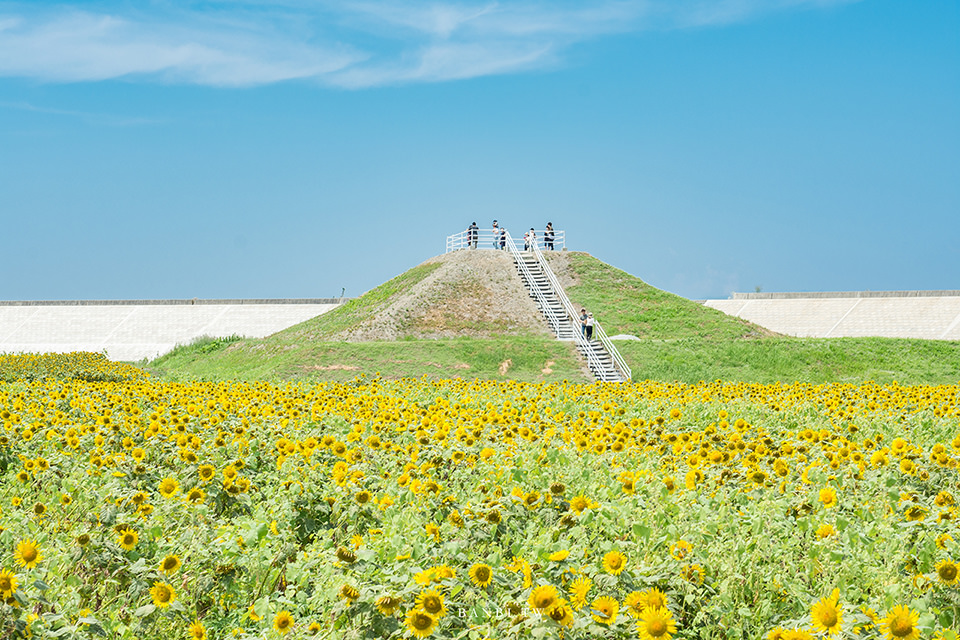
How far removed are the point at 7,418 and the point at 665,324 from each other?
103ft

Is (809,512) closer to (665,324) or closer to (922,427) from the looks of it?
(922,427)

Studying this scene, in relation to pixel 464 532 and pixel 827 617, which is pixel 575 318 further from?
pixel 827 617

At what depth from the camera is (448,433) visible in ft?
26.3

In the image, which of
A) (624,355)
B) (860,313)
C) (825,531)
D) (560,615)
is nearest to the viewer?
(560,615)

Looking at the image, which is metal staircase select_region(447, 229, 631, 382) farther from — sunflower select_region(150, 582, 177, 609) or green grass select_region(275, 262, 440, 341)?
sunflower select_region(150, 582, 177, 609)

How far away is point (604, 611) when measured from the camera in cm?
351

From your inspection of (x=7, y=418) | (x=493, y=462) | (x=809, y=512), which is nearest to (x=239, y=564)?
(x=493, y=462)

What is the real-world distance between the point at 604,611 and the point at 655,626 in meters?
0.24

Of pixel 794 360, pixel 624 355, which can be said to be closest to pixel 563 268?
pixel 624 355

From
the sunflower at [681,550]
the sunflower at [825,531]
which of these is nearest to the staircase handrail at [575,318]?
the sunflower at [825,531]

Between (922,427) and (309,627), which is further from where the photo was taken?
(922,427)

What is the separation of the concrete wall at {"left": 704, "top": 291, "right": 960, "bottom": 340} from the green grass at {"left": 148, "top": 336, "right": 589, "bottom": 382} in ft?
68.2

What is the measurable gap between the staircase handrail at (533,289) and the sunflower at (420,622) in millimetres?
31228

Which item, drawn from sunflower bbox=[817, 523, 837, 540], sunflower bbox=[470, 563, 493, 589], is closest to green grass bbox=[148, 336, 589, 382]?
sunflower bbox=[817, 523, 837, 540]
